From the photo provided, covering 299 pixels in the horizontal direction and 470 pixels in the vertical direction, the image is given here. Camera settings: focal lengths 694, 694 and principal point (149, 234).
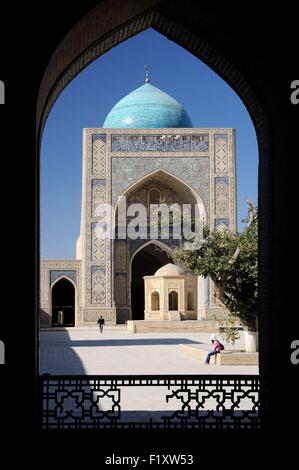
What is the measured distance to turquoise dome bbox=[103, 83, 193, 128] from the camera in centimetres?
2384

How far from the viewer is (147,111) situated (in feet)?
79.2

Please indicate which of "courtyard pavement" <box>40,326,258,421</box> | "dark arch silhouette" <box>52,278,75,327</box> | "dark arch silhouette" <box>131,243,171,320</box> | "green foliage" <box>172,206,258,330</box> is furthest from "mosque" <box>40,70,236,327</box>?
"green foliage" <box>172,206,258,330</box>

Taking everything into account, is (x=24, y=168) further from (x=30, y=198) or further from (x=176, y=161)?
(x=176, y=161)

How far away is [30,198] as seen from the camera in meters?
3.84

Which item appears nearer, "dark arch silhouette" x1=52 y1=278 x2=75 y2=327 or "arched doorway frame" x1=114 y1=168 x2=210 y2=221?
"arched doorway frame" x1=114 y1=168 x2=210 y2=221

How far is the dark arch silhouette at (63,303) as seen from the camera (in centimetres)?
2634

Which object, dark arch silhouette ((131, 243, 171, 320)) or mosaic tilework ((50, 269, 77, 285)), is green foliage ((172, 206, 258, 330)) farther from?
dark arch silhouette ((131, 243, 171, 320))

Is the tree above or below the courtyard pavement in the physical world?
above

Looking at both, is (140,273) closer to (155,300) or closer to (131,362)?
(155,300)

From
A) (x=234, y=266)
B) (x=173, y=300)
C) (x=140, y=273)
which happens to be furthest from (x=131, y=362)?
(x=140, y=273)

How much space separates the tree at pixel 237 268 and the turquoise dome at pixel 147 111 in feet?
40.4

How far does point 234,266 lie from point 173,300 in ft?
38.1

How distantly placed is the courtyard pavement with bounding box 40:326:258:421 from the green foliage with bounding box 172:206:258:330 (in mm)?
1128

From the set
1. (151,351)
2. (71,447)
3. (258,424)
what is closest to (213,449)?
(258,424)
